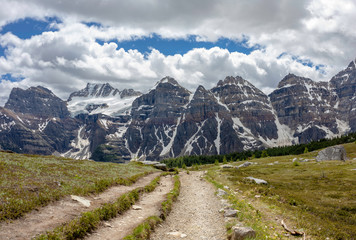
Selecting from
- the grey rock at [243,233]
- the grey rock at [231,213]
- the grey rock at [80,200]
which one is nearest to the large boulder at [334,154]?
the grey rock at [231,213]

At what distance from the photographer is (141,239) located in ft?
53.2

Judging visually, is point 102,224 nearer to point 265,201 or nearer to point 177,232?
point 177,232

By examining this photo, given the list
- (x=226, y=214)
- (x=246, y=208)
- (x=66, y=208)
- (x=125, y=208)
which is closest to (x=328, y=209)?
(x=246, y=208)

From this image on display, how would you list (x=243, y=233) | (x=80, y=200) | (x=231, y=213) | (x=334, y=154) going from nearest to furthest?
1. (x=243, y=233)
2. (x=231, y=213)
3. (x=80, y=200)
4. (x=334, y=154)

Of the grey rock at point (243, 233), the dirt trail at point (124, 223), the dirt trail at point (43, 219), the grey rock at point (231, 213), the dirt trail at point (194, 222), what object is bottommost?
the dirt trail at point (194, 222)

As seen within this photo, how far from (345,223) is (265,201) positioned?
8201 millimetres

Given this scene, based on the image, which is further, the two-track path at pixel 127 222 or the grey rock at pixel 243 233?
the two-track path at pixel 127 222

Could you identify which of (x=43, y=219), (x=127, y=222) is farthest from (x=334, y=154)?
(x=43, y=219)

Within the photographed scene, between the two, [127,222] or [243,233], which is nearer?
[243,233]

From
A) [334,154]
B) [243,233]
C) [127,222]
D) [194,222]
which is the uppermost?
[243,233]

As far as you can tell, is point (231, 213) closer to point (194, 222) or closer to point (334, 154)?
point (194, 222)

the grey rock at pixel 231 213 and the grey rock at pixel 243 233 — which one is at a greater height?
the grey rock at pixel 243 233

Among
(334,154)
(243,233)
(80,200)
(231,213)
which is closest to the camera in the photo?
(243,233)

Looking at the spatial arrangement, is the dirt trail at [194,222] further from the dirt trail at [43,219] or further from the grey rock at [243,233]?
the dirt trail at [43,219]
